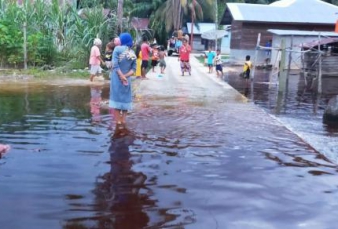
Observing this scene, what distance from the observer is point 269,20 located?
30000mm

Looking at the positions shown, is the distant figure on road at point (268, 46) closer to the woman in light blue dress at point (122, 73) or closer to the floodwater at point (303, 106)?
the floodwater at point (303, 106)

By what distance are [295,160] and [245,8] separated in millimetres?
27504

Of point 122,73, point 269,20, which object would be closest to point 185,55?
point 122,73

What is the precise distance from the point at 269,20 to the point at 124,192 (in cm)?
2742

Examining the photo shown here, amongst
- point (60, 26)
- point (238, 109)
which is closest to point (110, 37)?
point (60, 26)

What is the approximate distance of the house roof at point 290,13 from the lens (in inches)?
1185

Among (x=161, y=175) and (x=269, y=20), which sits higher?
(x=269, y=20)

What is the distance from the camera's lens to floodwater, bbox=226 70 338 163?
765 centimetres

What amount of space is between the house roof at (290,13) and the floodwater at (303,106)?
441 inches

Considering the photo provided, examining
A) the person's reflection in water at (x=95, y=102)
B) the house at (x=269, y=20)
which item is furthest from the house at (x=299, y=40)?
the person's reflection in water at (x=95, y=102)

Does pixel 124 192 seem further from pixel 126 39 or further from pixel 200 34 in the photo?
pixel 200 34

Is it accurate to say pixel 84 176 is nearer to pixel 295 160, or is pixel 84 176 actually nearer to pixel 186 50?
pixel 295 160

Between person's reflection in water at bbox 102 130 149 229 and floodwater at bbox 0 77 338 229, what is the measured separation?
0.03ft

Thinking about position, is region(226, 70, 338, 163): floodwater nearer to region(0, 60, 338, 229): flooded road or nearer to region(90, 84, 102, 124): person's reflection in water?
region(0, 60, 338, 229): flooded road
